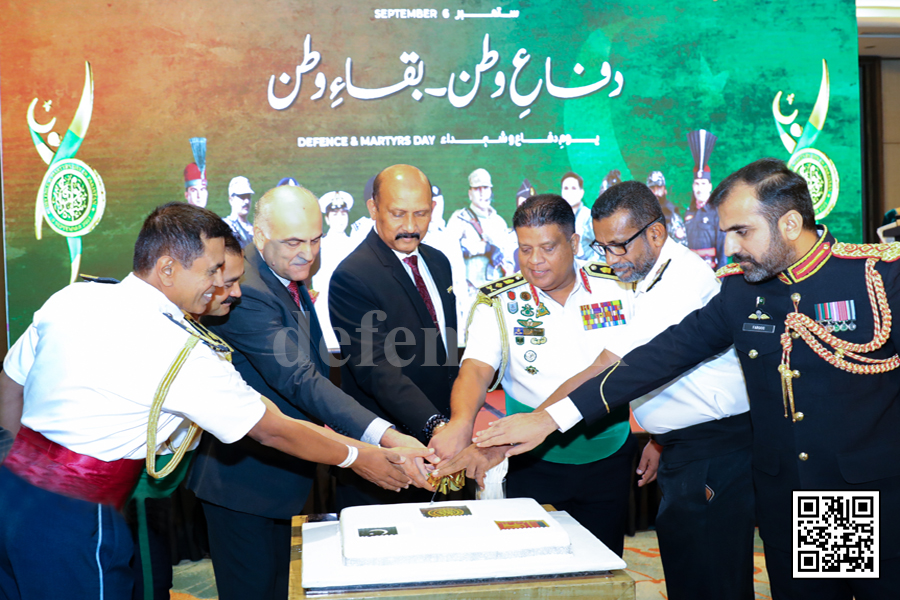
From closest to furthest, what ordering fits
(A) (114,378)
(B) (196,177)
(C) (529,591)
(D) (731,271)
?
Answer: (C) (529,591) < (A) (114,378) < (D) (731,271) < (B) (196,177)

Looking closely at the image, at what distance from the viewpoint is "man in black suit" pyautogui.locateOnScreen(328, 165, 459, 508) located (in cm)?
234

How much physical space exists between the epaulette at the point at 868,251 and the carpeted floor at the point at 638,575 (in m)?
2.19

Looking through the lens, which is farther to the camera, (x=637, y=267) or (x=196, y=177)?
(x=196, y=177)

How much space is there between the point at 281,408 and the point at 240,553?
450 millimetres

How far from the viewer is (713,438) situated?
2.01m

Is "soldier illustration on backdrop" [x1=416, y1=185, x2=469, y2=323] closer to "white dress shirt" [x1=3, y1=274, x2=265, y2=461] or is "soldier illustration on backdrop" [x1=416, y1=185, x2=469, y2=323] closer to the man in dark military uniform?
the man in dark military uniform

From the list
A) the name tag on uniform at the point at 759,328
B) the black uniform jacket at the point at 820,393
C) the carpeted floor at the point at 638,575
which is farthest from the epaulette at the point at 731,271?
the carpeted floor at the point at 638,575

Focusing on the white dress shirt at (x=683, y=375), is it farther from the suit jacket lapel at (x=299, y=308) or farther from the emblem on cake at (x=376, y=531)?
the suit jacket lapel at (x=299, y=308)

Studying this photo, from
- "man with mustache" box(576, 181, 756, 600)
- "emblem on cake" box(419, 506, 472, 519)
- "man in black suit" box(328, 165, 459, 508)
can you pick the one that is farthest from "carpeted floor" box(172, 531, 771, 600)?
"emblem on cake" box(419, 506, 472, 519)

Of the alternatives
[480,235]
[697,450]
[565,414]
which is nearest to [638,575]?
[697,450]

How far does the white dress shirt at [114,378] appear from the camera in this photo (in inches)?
58.2

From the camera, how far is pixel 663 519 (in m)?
2.04

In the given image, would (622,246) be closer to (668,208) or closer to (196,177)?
(668,208)

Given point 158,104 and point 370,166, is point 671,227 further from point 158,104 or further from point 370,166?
point 158,104
